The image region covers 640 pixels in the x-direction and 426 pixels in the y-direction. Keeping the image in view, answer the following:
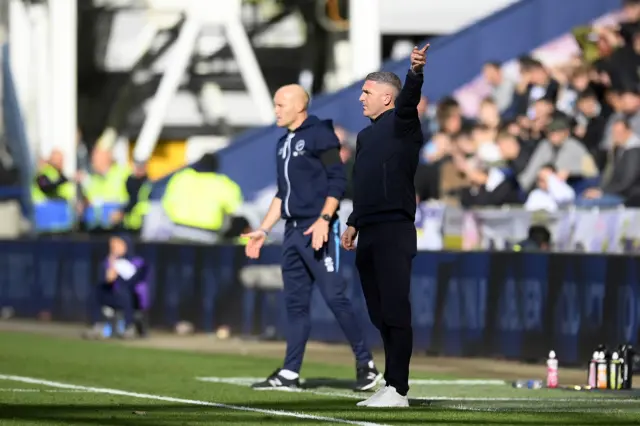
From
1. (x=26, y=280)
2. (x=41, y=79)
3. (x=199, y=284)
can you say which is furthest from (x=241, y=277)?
(x=41, y=79)

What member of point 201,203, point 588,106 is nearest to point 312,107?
point 201,203

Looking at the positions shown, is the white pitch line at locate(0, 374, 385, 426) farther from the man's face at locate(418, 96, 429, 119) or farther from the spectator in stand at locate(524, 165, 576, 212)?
the man's face at locate(418, 96, 429, 119)

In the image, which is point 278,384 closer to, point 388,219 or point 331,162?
point 331,162

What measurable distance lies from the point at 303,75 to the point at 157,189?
26.4 ft

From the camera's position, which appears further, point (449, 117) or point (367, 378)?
point (449, 117)

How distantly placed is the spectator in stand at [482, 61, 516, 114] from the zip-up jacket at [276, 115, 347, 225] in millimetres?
10057

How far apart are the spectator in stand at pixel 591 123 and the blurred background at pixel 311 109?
0.09 feet

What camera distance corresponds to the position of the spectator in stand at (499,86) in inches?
939

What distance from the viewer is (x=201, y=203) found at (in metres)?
21.8

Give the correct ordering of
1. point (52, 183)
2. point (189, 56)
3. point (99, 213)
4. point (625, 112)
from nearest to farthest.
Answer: point (625, 112)
point (99, 213)
point (52, 183)
point (189, 56)

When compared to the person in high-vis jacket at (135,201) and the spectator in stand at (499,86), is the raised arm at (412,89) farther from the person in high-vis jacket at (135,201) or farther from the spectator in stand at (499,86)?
the person in high-vis jacket at (135,201)

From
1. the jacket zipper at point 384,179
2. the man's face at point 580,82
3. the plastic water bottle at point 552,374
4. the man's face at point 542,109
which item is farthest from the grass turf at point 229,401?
the man's face at point 580,82

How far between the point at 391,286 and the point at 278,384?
2.13 m

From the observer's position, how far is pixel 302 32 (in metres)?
34.8
